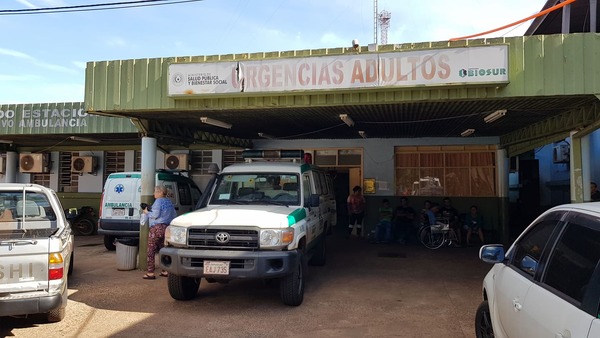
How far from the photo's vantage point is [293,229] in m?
6.00

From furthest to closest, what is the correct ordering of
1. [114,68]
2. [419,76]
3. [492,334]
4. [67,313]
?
[114,68]
[419,76]
[67,313]
[492,334]

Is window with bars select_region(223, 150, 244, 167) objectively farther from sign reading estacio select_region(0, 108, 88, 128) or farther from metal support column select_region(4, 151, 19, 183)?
metal support column select_region(4, 151, 19, 183)

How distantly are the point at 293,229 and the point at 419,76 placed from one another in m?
3.09

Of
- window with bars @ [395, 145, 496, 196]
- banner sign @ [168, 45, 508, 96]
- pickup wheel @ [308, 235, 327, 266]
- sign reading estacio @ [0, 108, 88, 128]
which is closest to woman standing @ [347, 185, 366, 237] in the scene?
window with bars @ [395, 145, 496, 196]

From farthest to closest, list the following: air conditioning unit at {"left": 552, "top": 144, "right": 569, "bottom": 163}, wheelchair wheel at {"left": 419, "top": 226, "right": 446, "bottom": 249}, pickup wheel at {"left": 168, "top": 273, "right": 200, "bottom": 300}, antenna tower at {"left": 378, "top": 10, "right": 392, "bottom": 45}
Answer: antenna tower at {"left": 378, "top": 10, "right": 392, "bottom": 45} < air conditioning unit at {"left": 552, "top": 144, "right": 569, "bottom": 163} < wheelchair wheel at {"left": 419, "top": 226, "right": 446, "bottom": 249} < pickup wheel at {"left": 168, "top": 273, "right": 200, "bottom": 300}

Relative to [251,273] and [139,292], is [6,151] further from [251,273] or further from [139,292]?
[251,273]

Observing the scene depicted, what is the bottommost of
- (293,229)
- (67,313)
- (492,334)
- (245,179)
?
(67,313)

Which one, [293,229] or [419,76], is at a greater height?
[419,76]

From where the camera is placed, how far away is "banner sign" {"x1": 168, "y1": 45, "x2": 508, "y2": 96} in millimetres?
6492

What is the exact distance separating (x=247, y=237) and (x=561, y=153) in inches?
540

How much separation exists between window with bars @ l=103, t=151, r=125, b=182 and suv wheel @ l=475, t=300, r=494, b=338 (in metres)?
14.6

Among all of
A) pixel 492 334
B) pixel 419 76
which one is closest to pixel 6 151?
pixel 419 76

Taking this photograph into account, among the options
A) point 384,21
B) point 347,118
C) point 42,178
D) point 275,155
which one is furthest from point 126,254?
point 384,21

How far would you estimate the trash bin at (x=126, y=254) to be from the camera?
8.74 metres
